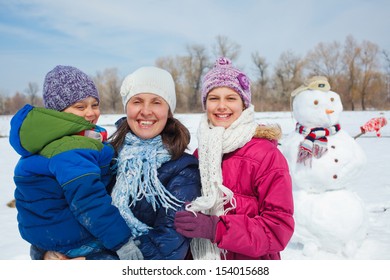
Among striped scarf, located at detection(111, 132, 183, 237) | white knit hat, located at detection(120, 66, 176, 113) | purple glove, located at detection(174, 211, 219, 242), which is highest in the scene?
white knit hat, located at detection(120, 66, 176, 113)

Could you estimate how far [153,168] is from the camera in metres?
1.71

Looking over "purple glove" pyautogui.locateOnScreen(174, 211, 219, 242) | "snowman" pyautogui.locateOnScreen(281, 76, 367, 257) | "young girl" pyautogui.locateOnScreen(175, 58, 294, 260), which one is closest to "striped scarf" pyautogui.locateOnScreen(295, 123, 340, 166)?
→ "snowman" pyautogui.locateOnScreen(281, 76, 367, 257)

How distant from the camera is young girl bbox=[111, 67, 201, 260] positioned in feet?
5.37

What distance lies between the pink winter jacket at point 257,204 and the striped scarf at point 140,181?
11.4 inches

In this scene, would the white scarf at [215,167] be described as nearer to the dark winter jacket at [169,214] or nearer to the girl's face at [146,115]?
the dark winter jacket at [169,214]

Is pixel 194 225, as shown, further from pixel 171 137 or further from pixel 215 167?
pixel 171 137

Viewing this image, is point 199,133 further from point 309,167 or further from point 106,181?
point 309,167

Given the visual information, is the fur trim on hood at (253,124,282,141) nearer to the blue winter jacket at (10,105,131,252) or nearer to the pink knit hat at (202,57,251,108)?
the pink knit hat at (202,57,251,108)

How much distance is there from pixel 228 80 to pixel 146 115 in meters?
0.48

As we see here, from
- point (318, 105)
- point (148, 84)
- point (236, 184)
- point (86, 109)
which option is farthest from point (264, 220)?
point (318, 105)

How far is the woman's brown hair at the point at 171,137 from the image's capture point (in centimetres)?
175

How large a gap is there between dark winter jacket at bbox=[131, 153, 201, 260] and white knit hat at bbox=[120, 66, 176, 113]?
0.36 meters
